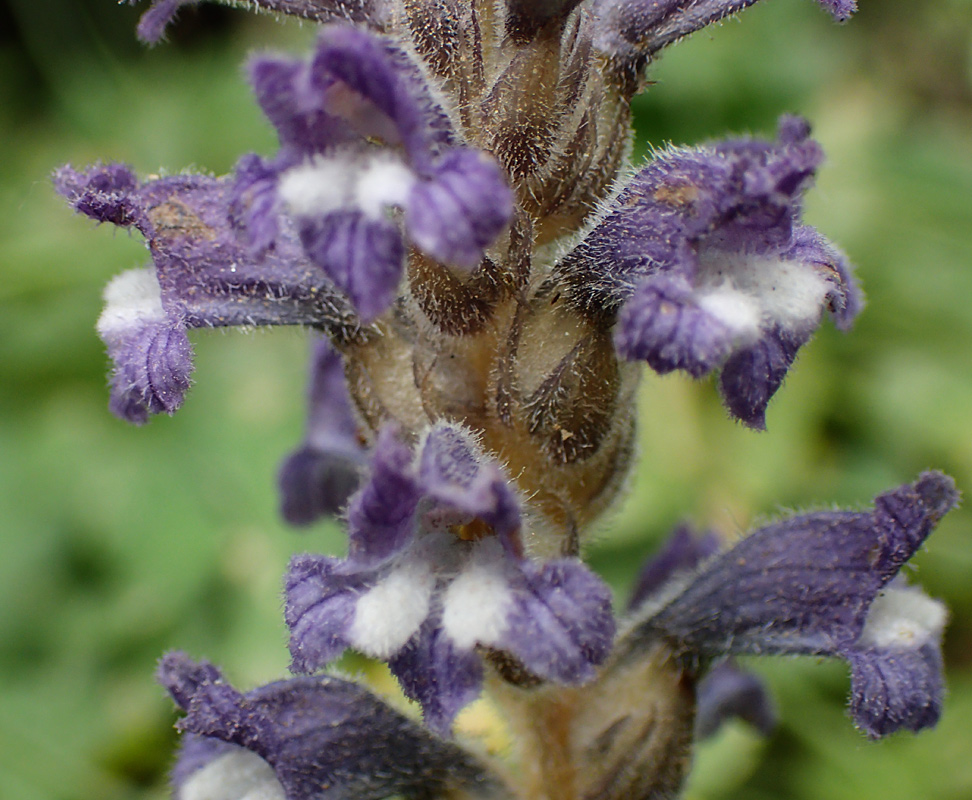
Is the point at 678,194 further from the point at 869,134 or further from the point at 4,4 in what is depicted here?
the point at 4,4

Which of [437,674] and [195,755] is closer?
[437,674]

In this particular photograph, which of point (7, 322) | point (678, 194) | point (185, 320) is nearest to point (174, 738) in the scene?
point (7, 322)

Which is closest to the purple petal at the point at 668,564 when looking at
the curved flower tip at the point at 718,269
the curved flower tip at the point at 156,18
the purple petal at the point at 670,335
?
the curved flower tip at the point at 718,269

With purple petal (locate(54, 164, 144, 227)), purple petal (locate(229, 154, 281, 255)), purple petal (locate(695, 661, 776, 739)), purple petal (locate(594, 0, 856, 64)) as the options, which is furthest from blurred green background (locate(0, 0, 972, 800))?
purple petal (locate(229, 154, 281, 255))

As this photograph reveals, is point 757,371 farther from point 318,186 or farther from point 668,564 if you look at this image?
point 668,564

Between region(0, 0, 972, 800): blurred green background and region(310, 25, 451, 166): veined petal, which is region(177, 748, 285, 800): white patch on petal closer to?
region(310, 25, 451, 166): veined petal

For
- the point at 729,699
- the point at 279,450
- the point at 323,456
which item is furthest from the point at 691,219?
the point at 279,450
